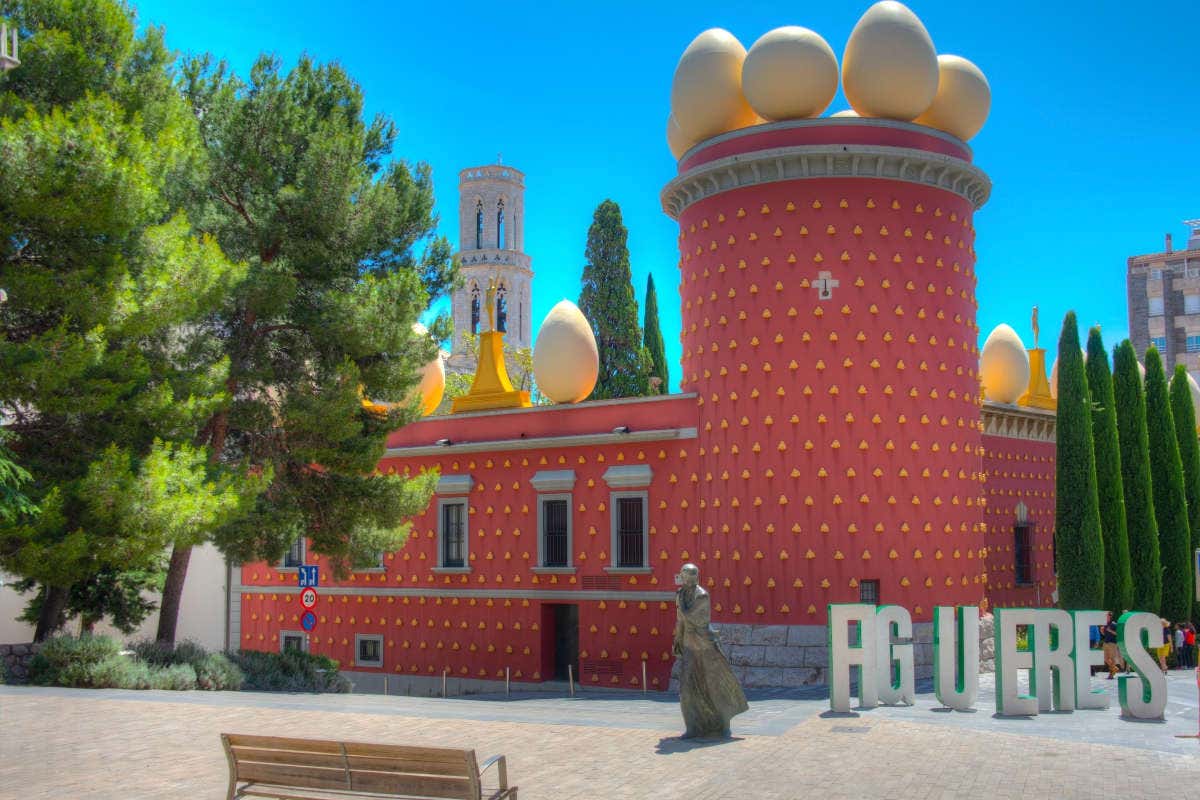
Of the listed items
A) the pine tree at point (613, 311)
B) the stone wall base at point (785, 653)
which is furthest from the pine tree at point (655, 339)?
the stone wall base at point (785, 653)

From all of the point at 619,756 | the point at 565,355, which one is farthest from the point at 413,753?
the point at 565,355

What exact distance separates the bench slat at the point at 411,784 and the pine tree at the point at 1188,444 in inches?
1123

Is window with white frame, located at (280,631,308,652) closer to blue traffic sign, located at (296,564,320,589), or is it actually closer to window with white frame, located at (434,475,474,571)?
window with white frame, located at (434,475,474,571)

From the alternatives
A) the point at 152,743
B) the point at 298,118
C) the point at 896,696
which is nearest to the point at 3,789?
the point at 152,743

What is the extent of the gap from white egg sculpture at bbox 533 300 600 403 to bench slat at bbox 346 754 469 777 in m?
19.1

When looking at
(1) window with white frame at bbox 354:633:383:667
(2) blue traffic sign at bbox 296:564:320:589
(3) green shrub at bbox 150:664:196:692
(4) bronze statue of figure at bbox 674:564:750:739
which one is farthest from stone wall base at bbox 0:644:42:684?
(4) bronze statue of figure at bbox 674:564:750:739

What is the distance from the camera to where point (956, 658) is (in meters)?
18.4

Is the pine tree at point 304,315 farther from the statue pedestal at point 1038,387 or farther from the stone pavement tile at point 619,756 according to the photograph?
the statue pedestal at point 1038,387

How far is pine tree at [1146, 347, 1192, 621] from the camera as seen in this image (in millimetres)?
30281

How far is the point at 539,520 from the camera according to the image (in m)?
28.3

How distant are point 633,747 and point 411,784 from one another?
4523 millimetres

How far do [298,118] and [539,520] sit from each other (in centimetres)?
1071

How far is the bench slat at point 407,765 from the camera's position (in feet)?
30.2

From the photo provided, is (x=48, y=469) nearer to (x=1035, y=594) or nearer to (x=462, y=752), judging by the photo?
(x=462, y=752)
